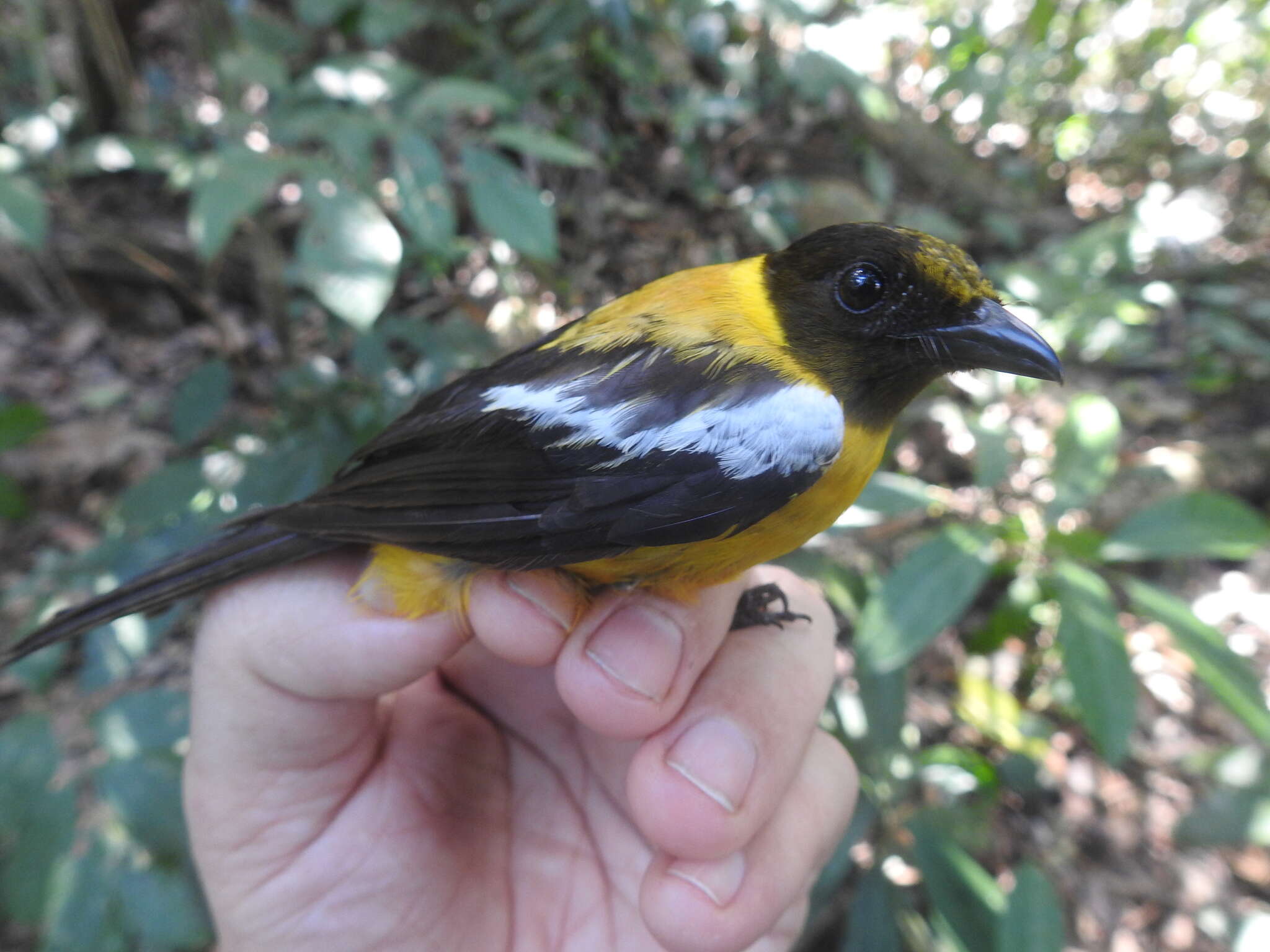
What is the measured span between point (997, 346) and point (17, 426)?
2425 millimetres

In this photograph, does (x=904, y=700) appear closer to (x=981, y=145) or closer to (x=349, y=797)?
(x=349, y=797)

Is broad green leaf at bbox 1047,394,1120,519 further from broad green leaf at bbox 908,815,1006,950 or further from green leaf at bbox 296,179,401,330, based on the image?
green leaf at bbox 296,179,401,330

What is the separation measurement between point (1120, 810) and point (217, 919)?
299 cm

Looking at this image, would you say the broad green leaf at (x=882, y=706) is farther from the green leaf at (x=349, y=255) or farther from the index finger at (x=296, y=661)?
the green leaf at (x=349, y=255)

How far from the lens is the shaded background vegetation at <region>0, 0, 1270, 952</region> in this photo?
163 cm

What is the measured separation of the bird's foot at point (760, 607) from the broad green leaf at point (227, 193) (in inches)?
53.3

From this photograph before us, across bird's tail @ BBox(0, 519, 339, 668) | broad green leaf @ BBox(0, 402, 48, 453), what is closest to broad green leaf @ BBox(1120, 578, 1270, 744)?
bird's tail @ BBox(0, 519, 339, 668)

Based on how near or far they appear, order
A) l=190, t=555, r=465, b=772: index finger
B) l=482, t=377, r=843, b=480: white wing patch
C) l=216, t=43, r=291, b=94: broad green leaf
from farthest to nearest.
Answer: l=216, t=43, r=291, b=94: broad green leaf → l=190, t=555, r=465, b=772: index finger → l=482, t=377, r=843, b=480: white wing patch

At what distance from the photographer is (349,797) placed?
1.64 metres

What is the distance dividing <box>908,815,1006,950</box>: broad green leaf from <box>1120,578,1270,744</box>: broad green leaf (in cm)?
69

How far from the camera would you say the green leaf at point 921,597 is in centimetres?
165

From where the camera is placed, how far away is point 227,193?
4.97 ft

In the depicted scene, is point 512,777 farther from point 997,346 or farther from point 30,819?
point 997,346

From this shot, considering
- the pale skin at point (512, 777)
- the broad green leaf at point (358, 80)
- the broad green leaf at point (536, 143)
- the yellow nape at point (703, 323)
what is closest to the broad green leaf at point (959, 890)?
the pale skin at point (512, 777)
